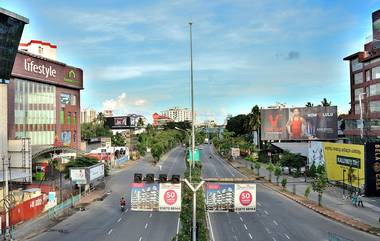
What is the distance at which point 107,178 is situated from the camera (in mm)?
78312

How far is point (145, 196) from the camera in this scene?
4094 cm

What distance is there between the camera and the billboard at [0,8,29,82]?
5069cm

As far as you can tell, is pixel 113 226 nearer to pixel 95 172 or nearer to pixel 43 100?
pixel 95 172

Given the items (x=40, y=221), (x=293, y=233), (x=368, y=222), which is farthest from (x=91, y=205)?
(x=368, y=222)

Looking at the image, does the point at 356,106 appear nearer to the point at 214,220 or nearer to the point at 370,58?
the point at 370,58

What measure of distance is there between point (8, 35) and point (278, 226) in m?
39.7

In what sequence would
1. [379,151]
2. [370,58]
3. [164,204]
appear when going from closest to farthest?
[164,204] < [379,151] < [370,58]

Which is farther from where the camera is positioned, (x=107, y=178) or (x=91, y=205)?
(x=107, y=178)

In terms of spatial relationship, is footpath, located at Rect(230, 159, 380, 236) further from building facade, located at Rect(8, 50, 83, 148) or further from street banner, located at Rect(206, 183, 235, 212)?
building facade, located at Rect(8, 50, 83, 148)

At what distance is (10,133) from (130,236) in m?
52.7

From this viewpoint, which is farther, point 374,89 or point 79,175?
point 374,89

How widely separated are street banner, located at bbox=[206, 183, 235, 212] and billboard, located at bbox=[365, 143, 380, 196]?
25889mm

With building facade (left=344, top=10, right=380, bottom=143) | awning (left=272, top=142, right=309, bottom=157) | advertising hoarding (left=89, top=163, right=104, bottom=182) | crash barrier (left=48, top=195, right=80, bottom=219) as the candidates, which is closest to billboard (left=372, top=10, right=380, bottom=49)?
building facade (left=344, top=10, right=380, bottom=143)

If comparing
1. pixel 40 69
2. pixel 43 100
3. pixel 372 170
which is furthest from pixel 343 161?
pixel 43 100
